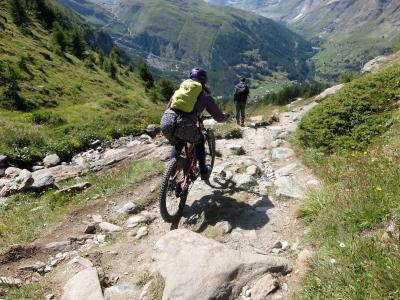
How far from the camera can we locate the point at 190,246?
7.05 meters

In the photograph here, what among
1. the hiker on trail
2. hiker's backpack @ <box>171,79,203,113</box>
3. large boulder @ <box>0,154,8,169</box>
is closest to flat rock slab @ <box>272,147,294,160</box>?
hiker's backpack @ <box>171,79,203,113</box>

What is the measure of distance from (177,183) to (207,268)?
10.5 ft

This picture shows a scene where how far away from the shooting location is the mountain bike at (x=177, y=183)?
858 cm

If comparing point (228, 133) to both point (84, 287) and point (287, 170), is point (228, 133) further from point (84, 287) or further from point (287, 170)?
point (84, 287)

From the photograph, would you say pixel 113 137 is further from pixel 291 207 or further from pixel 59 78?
pixel 59 78

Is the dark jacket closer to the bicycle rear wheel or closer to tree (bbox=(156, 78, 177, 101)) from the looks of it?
the bicycle rear wheel

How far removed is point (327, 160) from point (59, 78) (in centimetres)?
4823

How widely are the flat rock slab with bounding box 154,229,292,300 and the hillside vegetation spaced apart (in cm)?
1122

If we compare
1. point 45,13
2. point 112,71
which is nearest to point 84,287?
point 112,71

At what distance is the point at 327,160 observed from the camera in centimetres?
1088

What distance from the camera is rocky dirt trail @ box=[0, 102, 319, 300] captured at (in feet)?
20.4

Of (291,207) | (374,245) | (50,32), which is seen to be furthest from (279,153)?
(50,32)

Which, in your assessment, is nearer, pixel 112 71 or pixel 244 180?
pixel 244 180

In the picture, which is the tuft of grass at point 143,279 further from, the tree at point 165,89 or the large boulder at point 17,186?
the tree at point 165,89
